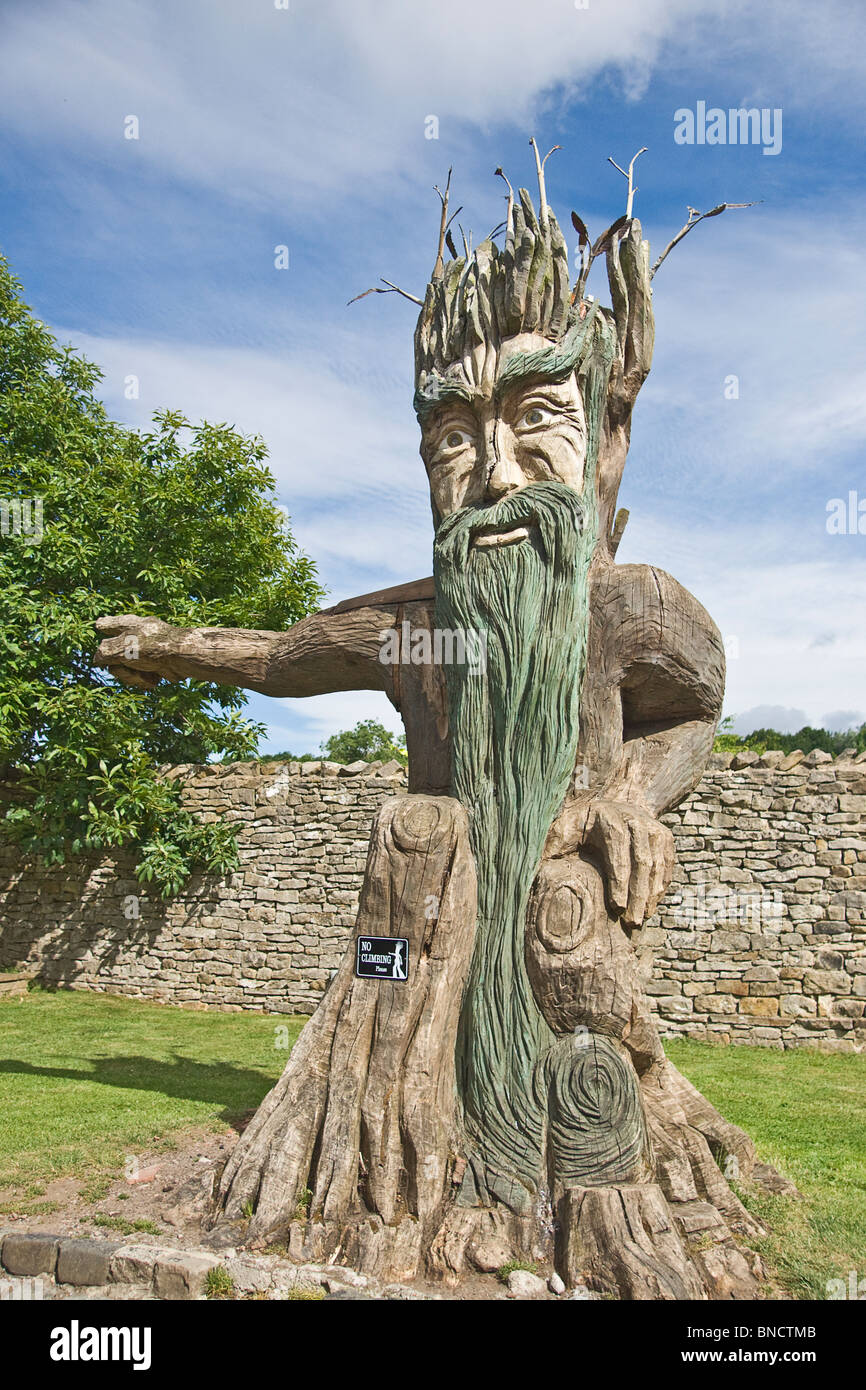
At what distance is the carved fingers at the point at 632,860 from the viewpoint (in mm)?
3180

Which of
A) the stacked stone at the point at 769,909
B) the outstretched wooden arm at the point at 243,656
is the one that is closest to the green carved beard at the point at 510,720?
the outstretched wooden arm at the point at 243,656

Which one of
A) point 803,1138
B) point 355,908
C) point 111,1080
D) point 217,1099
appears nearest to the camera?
point 803,1138

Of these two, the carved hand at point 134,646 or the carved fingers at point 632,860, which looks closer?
the carved fingers at point 632,860

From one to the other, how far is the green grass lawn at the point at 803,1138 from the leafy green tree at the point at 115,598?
18.8 ft

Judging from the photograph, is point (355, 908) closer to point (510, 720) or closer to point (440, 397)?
point (510, 720)

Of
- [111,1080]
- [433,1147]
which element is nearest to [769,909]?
[111,1080]

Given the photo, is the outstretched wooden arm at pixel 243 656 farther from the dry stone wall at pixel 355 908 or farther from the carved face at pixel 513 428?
the dry stone wall at pixel 355 908

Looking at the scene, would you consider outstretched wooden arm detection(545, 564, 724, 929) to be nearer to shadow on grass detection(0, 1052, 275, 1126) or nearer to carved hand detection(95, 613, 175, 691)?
carved hand detection(95, 613, 175, 691)

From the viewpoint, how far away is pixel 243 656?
4211 mm

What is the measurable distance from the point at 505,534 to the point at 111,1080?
4.07 m

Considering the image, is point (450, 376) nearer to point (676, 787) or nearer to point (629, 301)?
point (629, 301)

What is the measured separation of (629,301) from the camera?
160 inches
